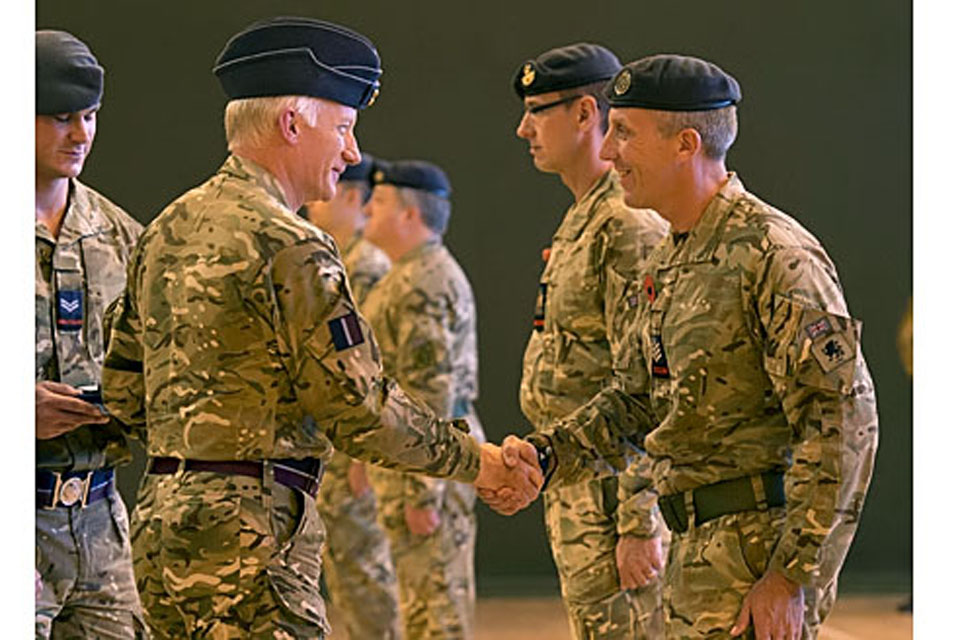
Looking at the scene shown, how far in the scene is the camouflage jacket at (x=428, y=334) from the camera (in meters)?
5.52

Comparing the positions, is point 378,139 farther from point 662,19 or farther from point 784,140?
point 784,140

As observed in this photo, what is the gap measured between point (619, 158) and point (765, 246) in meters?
0.50

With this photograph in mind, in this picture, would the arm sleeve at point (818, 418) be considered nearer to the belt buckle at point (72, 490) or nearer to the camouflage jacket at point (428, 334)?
the belt buckle at point (72, 490)

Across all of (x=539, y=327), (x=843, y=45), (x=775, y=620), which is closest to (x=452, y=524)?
(x=539, y=327)

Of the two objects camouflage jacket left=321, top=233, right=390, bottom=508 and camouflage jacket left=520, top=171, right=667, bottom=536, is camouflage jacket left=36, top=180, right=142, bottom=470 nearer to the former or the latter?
camouflage jacket left=520, top=171, right=667, bottom=536

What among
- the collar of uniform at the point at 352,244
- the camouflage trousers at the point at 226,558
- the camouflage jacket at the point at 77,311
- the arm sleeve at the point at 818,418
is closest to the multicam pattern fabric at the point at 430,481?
the collar of uniform at the point at 352,244

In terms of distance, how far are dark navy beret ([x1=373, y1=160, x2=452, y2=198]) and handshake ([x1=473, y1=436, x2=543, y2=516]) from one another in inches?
104

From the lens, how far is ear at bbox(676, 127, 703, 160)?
320cm

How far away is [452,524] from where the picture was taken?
219 inches

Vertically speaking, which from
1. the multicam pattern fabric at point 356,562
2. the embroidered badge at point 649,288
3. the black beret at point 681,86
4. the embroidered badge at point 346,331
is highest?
the black beret at point 681,86

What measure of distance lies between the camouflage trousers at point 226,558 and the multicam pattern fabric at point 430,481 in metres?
2.62

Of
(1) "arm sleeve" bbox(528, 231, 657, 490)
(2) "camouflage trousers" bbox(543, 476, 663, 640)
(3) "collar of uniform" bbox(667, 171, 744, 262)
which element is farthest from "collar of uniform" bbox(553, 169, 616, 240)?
(3) "collar of uniform" bbox(667, 171, 744, 262)

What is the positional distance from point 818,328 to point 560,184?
18.0 feet

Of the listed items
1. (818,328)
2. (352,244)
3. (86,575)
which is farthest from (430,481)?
(818,328)
